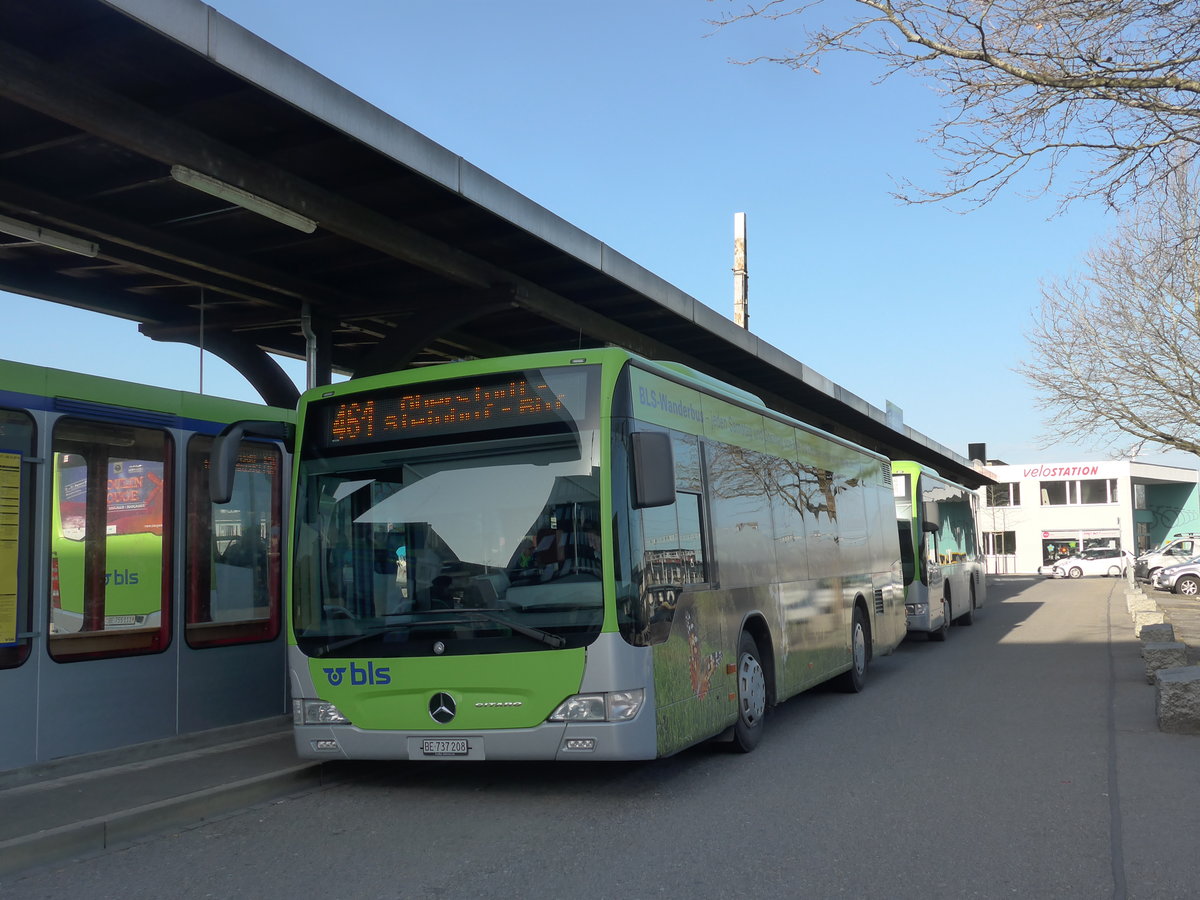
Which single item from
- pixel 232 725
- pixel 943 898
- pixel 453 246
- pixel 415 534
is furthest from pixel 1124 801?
pixel 453 246

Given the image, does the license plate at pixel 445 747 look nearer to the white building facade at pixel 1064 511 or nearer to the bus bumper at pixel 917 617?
the bus bumper at pixel 917 617

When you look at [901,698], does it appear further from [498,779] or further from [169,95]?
[169,95]

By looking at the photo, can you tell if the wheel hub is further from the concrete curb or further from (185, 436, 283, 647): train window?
(185, 436, 283, 647): train window

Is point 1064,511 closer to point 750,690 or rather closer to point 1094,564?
point 1094,564

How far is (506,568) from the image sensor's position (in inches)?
275

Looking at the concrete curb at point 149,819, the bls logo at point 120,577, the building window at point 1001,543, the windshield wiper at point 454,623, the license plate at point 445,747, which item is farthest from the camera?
the building window at point 1001,543

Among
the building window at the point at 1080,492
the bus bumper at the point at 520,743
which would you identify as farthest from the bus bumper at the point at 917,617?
the building window at the point at 1080,492

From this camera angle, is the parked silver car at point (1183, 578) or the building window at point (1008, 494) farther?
the building window at point (1008, 494)

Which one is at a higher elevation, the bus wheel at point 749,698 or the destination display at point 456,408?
the destination display at point 456,408

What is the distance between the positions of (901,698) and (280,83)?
9.06 m

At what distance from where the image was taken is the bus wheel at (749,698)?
345 inches

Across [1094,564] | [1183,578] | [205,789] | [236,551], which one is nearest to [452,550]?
[205,789]

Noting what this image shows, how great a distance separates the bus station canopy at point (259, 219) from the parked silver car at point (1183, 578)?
88.8 feet

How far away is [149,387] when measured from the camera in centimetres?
862
